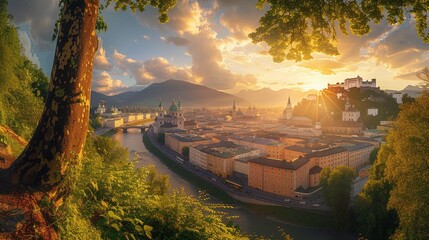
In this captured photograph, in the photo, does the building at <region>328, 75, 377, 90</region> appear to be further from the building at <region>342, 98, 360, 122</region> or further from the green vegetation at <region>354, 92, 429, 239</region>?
the green vegetation at <region>354, 92, 429, 239</region>

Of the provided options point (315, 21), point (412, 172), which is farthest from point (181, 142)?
point (315, 21)

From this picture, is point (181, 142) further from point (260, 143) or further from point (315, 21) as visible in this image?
point (315, 21)

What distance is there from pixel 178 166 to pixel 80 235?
45.7 metres

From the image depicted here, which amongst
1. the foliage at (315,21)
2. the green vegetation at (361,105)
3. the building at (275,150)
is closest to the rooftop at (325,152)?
the building at (275,150)

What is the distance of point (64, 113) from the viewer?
3289 mm

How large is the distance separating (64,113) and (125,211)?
123cm

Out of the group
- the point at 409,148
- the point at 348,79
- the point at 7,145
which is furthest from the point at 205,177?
the point at 348,79

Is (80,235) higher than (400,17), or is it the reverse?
(400,17)

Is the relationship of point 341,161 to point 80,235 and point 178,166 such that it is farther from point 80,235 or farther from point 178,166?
point 80,235

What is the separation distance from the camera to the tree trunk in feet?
10.4

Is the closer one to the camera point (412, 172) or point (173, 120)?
point (412, 172)

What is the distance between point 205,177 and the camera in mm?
40625

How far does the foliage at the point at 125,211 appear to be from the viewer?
2873mm

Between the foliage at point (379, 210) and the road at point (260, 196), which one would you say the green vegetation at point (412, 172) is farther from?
the road at point (260, 196)
